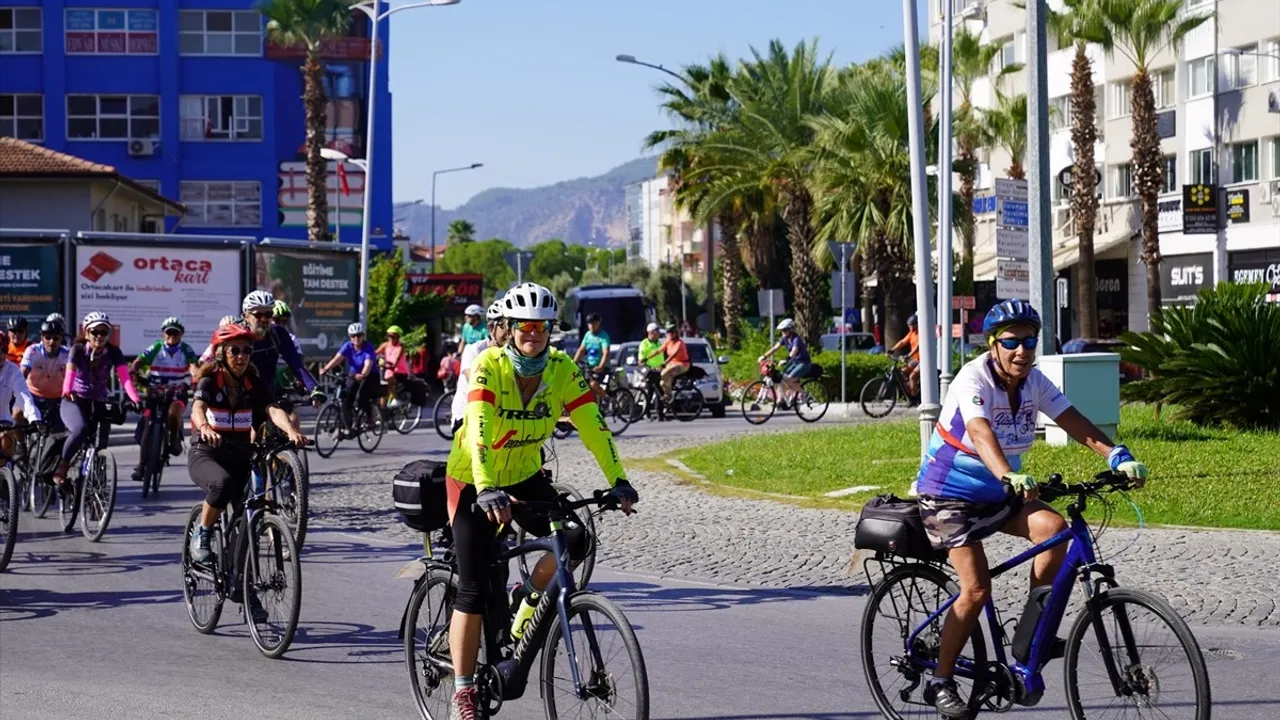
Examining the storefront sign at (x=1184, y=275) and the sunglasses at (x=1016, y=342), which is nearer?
the sunglasses at (x=1016, y=342)

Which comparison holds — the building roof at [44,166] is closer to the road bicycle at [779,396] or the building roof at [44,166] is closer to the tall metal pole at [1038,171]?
the road bicycle at [779,396]

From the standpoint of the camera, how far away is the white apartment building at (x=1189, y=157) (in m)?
48.2

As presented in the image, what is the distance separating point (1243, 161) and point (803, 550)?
4054 centimetres

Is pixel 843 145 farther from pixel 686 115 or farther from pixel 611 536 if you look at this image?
pixel 611 536

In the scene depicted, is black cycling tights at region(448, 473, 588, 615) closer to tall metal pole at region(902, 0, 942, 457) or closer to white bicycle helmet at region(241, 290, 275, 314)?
white bicycle helmet at region(241, 290, 275, 314)

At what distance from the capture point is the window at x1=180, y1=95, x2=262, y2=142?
67.4 meters

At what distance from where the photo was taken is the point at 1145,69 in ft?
158

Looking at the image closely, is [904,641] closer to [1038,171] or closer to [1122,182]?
[1038,171]

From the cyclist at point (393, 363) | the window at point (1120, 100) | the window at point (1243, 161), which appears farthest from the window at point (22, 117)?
the cyclist at point (393, 363)

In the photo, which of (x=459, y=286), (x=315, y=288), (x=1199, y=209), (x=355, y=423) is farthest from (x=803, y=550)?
(x=459, y=286)

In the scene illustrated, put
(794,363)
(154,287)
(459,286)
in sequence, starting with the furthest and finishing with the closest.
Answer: (459,286), (154,287), (794,363)

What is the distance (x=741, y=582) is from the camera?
11.5 m

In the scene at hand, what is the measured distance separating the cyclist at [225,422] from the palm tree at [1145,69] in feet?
137

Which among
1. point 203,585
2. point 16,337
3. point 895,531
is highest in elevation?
point 16,337
